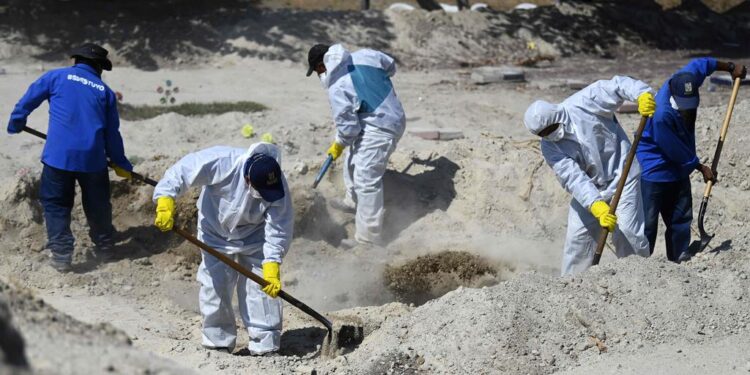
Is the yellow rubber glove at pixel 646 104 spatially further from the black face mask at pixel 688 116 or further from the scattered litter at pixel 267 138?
the scattered litter at pixel 267 138

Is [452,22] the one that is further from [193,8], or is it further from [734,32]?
[734,32]

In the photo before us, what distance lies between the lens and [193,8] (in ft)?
60.3

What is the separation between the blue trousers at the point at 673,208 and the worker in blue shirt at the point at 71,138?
428cm

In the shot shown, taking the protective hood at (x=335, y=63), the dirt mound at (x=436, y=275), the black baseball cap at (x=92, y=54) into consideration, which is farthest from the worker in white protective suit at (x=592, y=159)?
the black baseball cap at (x=92, y=54)

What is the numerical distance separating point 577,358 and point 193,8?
13.8 metres

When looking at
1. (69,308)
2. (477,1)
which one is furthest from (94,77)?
(477,1)

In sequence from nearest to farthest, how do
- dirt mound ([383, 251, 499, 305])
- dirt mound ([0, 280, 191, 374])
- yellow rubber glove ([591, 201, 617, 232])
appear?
dirt mound ([0, 280, 191, 374]) → yellow rubber glove ([591, 201, 617, 232]) → dirt mound ([383, 251, 499, 305])

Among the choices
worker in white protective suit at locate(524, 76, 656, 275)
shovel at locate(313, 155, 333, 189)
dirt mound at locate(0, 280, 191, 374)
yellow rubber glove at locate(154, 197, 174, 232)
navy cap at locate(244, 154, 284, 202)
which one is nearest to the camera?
dirt mound at locate(0, 280, 191, 374)

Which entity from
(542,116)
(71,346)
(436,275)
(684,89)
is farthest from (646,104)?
(71,346)

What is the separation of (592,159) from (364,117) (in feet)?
8.53

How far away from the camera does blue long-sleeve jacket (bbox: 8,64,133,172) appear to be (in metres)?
7.99

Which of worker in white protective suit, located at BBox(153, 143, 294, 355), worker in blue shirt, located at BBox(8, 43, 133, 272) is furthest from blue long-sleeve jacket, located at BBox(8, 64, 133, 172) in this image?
worker in white protective suit, located at BBox(153, 143, 294, 355)

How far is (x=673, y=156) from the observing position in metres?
7.47

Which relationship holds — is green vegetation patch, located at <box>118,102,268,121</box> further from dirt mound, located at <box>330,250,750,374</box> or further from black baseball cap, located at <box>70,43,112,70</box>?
dirt mound, located at <box>330,250,750,374</box>
